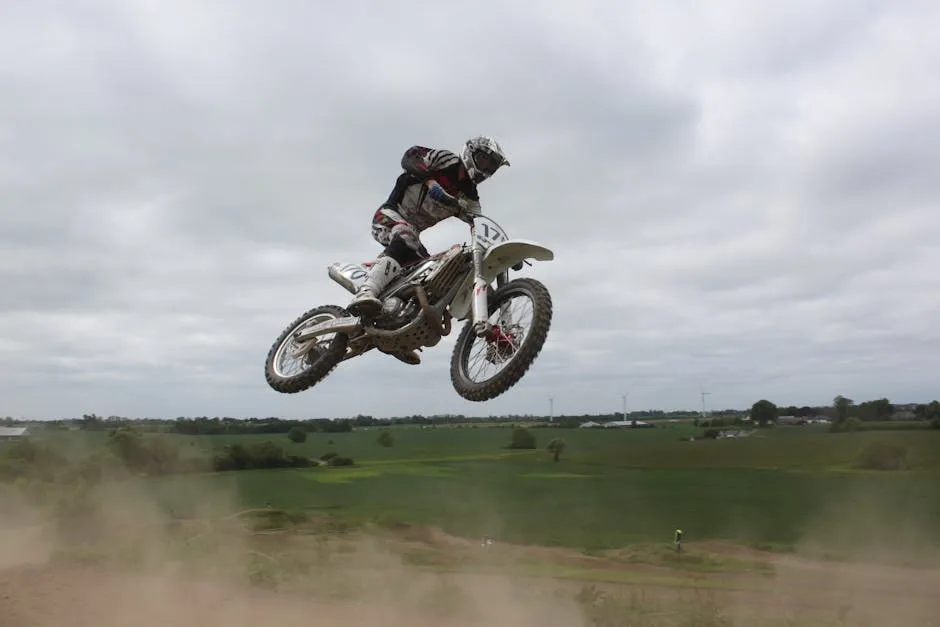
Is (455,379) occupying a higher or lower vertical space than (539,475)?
higher

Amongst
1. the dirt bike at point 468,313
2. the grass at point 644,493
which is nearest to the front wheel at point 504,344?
the dirt bike at point 468,313

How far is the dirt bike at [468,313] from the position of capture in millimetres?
8395

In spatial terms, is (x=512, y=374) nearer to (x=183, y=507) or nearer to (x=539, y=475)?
(x=183, y=507)

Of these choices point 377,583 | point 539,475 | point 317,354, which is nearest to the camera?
point 317,354

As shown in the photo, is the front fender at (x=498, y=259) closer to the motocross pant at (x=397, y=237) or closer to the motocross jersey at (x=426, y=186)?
the motocross jersey at (x=426, y=186)

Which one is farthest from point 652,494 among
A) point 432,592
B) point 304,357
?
point 304,357

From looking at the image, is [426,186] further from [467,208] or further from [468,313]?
[468,313]

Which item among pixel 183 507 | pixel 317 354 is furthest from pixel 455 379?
pixel 183 507

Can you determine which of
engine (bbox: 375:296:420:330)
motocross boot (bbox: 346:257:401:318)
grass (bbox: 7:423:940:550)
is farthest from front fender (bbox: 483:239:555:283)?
grass (bbox: 7:423:940:550)

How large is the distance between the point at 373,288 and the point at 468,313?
4.73 feet

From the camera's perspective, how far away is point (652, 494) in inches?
3403

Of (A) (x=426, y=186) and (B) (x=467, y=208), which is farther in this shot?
(A) (x=426, y=186)

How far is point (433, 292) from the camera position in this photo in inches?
369

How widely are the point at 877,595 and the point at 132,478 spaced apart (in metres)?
58.6
